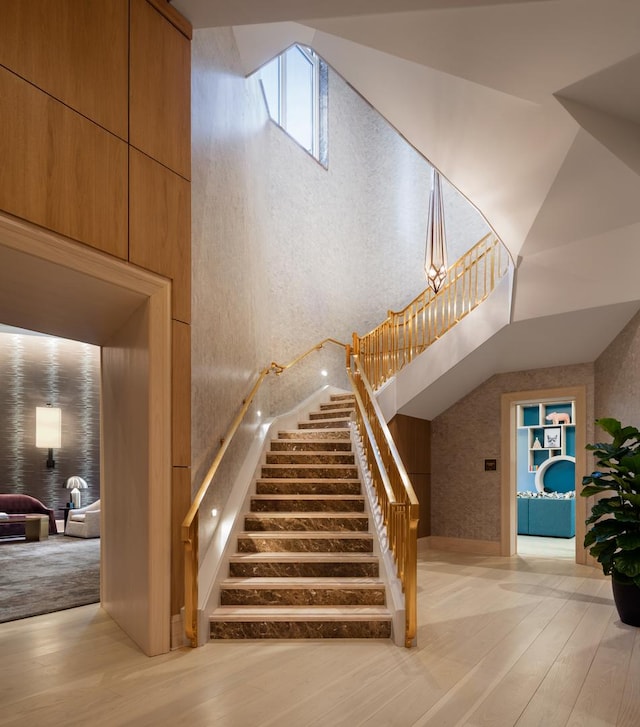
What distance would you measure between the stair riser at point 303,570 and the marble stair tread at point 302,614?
427 mm

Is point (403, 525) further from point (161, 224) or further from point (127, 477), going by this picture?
point (161, 224)

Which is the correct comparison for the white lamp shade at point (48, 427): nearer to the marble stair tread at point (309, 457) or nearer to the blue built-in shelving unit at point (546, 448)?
the marble stair tread at point (309, 457)

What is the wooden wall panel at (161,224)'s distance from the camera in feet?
11.4

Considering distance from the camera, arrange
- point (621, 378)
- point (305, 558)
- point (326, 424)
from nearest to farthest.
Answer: point (305, 558) < point (621, 378) < point (326, 424)

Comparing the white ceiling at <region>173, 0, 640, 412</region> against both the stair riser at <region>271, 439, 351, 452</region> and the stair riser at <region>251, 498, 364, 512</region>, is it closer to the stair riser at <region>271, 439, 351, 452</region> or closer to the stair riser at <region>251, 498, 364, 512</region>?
the stair riser at <region>271, 439, 351, 452</region>

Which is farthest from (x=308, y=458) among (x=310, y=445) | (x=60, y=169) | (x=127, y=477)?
(x=60, y=169)

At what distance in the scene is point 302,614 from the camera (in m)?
3.98

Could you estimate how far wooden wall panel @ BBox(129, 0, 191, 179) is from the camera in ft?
11.4

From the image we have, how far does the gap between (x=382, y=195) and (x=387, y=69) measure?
21.3 feet

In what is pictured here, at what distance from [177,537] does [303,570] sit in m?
1.27

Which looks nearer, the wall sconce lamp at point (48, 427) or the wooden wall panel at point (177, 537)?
the wooden wall panel at point (177, 537)

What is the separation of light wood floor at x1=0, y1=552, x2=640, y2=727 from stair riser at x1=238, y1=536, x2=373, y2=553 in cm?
73

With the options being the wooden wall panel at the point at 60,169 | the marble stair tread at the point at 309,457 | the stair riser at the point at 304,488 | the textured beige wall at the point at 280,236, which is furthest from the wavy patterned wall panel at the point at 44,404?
the wooden wall panel at the point at 60,169

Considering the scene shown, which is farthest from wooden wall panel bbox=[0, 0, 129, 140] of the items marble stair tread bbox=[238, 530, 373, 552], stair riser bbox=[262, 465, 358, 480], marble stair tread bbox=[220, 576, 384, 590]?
stair riser bbox=[262, 465, 358, 480]
